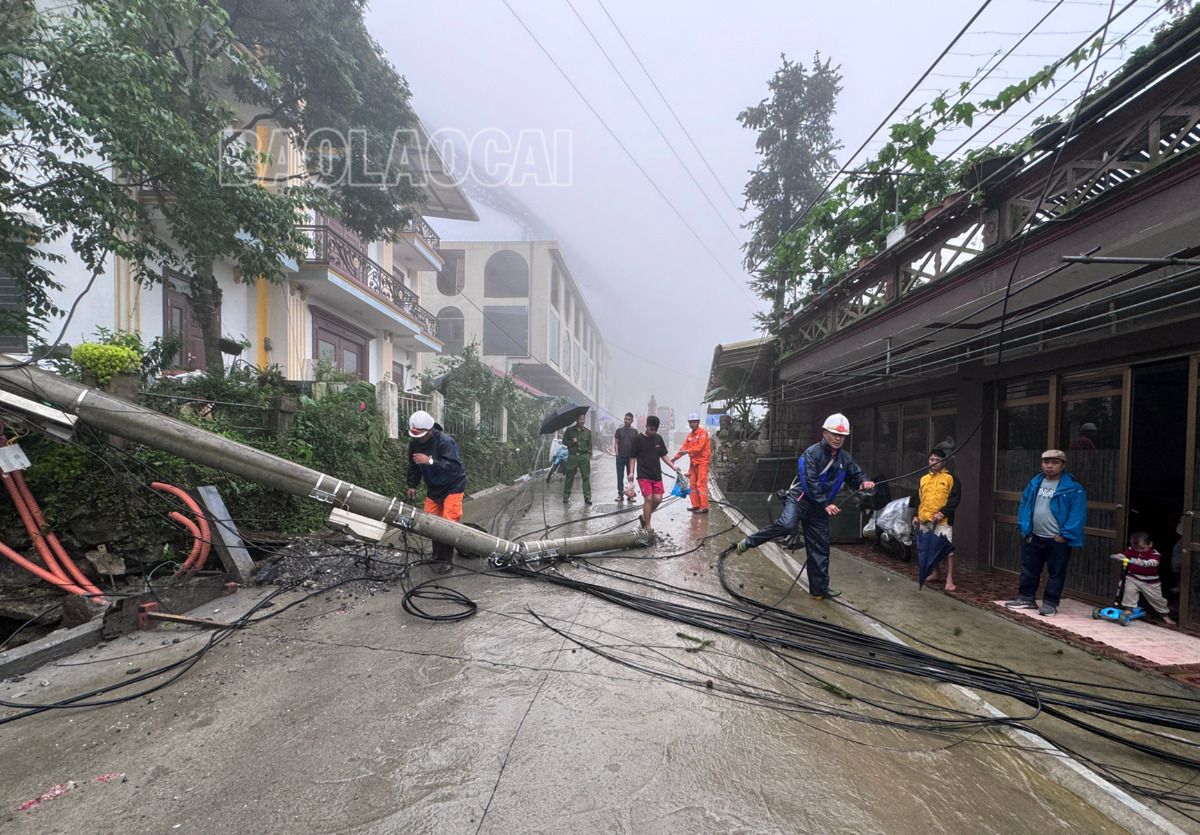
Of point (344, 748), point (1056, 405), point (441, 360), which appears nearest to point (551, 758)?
point (344, 748)

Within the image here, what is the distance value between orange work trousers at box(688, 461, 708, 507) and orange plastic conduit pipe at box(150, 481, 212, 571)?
7295 mm

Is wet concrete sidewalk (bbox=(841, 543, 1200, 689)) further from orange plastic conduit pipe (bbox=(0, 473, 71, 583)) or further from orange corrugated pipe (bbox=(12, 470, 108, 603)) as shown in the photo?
orange plastic conduit pipe (bbox=(0, 473, 71, 583))

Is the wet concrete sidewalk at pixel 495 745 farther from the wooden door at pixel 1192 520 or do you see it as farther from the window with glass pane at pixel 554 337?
the window with glass pane at pixel 554 337

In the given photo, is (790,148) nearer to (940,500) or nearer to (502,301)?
(940,500)

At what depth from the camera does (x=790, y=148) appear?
19.0 m

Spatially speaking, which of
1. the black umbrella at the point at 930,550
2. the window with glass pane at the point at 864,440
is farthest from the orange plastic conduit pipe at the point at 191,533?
the window with glass pane at the point at 864,440

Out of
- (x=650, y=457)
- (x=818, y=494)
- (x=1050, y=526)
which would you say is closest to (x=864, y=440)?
(x=650, y=457)

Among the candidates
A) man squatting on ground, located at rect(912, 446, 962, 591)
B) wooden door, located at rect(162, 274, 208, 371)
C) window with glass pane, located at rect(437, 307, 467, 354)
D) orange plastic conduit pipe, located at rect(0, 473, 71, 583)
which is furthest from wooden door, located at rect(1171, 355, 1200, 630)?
window with glass pane, located at rect(437, 307, 467, 354)

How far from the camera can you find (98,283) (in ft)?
30.4

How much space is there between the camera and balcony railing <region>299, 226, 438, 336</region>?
1316cm

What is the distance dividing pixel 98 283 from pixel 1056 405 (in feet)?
46.5

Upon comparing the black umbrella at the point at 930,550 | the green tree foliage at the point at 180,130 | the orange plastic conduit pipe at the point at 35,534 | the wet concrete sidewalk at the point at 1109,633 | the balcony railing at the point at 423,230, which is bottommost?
the wet concrete sidewalk at the point at 1109,633

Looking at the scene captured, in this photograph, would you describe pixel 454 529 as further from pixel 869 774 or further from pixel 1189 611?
pixel 1189 611

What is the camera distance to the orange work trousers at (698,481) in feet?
33.3
